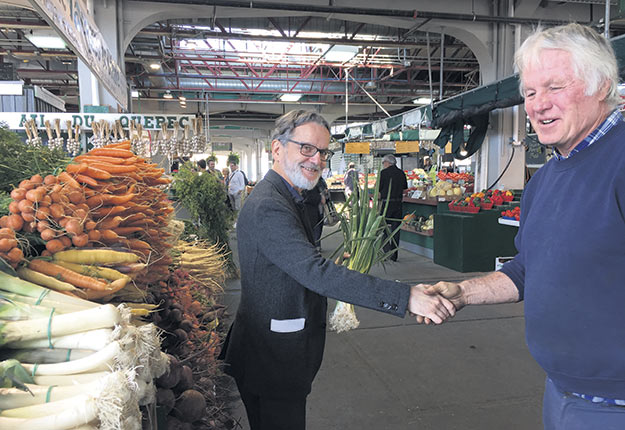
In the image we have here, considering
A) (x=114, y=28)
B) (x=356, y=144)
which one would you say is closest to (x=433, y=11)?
(x=356, y=144)

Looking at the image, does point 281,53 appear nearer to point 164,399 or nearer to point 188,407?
point 188,407

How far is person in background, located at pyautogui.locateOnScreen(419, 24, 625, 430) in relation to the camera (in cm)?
113

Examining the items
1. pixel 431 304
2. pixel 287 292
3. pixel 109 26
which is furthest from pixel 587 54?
pixel 109 26

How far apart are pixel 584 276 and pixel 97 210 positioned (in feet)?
5.21

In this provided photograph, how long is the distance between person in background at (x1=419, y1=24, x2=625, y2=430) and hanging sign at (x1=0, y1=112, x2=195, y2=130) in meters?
4.91

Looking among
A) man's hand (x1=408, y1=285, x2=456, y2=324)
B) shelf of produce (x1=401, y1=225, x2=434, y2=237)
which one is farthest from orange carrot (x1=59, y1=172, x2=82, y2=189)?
shelf of produce (x1=401, y1=225, x2=434, y2=237)

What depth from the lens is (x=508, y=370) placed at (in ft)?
11.3

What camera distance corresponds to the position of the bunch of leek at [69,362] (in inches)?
36.6

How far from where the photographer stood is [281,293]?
161cm

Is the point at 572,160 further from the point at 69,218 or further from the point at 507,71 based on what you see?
the point at 507,71

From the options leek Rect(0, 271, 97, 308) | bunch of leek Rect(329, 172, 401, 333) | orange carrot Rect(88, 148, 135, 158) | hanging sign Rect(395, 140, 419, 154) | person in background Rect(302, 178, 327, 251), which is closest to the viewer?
leek Rect(0, 271, 97, 308)

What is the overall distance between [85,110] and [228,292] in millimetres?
2992

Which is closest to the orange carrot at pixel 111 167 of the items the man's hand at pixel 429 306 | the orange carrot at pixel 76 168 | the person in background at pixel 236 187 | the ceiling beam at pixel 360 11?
the orange carrot at pixel 76 168

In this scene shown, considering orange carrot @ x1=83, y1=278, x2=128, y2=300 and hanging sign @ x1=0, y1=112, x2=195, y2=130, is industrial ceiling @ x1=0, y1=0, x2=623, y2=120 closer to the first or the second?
hanging sign @ x1=0, y1=112, x2=195, y2=130
